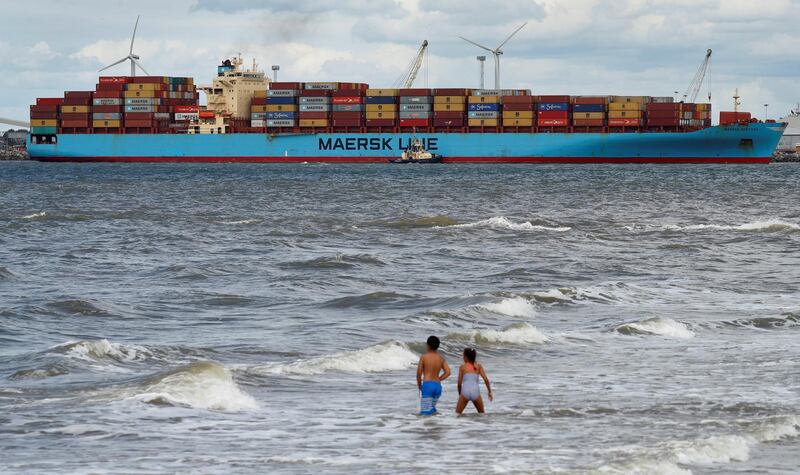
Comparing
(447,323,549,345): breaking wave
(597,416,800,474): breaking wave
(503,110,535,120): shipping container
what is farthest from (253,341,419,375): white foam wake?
(503,110,535,120): shipping container

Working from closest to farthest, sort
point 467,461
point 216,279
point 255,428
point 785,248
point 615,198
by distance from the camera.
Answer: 1. point 467,461
2. point 255,428
3. point 216,279
4. point 785,248
5. point 615,198

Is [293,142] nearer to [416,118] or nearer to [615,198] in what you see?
[416,118]

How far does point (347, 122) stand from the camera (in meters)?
146

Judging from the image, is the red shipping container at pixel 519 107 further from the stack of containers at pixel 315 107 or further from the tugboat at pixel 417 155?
the stack of containers at pixel 315 107

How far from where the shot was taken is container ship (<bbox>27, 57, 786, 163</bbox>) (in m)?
140

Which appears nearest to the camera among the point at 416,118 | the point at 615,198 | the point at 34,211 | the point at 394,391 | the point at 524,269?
the point at 394,391

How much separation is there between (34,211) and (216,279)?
3290 cm

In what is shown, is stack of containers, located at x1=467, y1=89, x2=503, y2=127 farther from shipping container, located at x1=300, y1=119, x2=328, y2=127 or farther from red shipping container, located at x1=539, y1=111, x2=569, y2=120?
shipping container, located at x1=300, y1=119, x2=328, y2=127

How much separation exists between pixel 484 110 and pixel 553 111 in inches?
310

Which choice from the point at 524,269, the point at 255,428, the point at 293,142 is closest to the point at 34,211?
the point at 524,269

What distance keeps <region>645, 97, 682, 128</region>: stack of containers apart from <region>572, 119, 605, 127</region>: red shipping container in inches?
222

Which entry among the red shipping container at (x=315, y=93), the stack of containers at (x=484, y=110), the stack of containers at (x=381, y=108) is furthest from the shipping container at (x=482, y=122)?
the red shipping container at (x=315, y=93)

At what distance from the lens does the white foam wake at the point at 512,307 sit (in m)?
25.1

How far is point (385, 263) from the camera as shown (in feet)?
117
